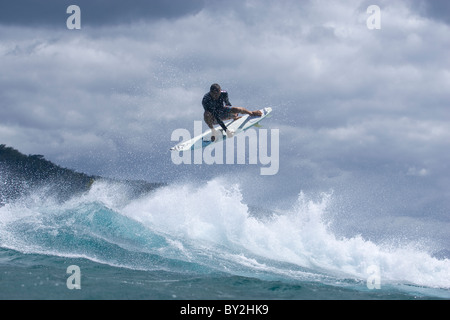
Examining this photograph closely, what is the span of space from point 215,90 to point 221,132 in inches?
122

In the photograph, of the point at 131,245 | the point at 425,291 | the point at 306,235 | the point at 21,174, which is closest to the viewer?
the point at 425,291

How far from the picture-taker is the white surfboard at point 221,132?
16250 millimetres

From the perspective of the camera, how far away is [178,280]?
1008 centimetres

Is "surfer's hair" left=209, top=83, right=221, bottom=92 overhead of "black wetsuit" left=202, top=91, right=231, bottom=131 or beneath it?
overhead

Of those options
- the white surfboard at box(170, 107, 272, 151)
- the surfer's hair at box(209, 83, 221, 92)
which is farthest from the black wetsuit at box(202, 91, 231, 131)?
the white surfboard at box(170, 107, 272, 151)

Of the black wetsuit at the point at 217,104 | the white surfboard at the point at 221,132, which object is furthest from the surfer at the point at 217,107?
the white surfboard at the point at 221,132

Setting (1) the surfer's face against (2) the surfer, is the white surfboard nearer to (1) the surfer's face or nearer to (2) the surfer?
(2) the surfer

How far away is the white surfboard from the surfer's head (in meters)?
2.81

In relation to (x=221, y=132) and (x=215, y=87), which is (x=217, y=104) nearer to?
(x=215, y=87)

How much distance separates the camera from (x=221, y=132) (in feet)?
53.9

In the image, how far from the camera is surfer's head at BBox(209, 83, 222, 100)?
13523 millimetres

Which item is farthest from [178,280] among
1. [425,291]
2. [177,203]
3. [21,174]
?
[21,174]

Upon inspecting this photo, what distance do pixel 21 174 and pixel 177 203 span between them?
65172 mm
